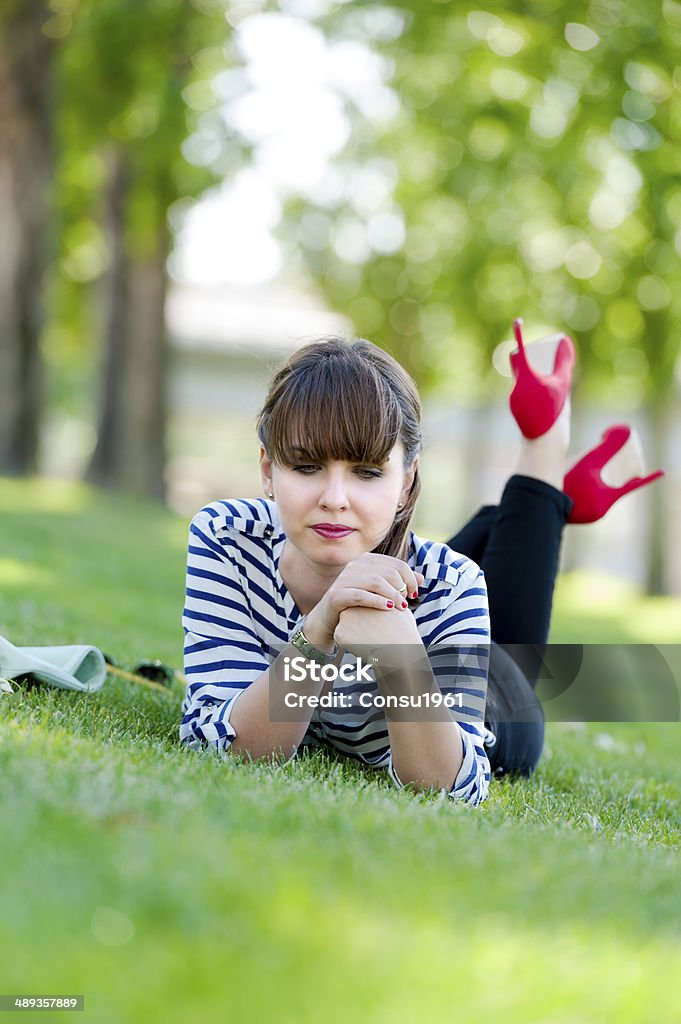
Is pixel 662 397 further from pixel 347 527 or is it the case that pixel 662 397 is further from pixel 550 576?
pixel 347 527

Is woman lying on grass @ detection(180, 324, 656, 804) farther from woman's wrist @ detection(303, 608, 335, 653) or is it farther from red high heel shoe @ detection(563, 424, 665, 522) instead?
red high heel shoe @ detection(563, 424, 665, 522)

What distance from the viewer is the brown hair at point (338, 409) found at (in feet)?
8.49

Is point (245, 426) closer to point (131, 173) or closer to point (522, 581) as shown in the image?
point (131, 173)

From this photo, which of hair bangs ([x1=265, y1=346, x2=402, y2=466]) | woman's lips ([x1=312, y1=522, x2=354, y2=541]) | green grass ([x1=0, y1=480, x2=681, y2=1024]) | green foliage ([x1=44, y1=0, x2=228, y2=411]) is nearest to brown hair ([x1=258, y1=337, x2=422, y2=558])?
hair bangs ([x1=265, y1=346, x2=402, y2=466])

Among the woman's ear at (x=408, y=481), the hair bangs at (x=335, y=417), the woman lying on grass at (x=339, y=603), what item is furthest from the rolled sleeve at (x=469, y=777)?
the hair bangs at (x=335, y=417)

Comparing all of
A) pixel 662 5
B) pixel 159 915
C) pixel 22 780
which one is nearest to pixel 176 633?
pixel 22 780

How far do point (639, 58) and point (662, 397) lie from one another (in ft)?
29.8

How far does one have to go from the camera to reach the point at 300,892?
5.19 ft

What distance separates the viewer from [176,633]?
228 inches

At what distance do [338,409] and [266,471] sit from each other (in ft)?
0.97

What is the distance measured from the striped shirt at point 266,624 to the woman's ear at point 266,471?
4.5 inches

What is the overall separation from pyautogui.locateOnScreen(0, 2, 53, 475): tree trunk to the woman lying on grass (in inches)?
428

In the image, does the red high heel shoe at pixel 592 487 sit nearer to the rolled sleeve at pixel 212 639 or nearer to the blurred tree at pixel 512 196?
the rolled sleeve at pixel 212 639

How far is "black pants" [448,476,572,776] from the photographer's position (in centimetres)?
343
